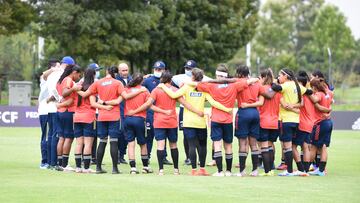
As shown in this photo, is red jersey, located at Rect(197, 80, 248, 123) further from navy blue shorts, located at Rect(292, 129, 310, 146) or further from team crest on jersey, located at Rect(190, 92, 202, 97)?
navy blue shorts, located at Rect(292, 129, 310, 146)

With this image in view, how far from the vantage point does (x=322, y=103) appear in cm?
1878

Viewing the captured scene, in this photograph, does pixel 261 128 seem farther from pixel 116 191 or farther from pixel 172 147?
pixel 116 191

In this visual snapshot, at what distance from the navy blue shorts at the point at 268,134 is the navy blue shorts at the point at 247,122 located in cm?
24

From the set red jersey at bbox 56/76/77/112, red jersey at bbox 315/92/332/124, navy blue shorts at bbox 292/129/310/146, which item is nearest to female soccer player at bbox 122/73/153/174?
red jersey at bbox 56/76/77/112

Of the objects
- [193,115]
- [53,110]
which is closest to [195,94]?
[193,115]

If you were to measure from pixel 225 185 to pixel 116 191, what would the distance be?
2.07 meters

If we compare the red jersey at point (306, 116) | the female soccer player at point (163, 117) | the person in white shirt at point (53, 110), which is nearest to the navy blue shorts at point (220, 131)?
the female soccer player at point (163, 117)

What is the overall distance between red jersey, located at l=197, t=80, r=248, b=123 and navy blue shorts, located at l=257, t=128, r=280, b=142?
0.90 m

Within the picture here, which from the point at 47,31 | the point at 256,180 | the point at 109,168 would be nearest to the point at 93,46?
the point at 47,31

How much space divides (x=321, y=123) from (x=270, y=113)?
1391 millimetres

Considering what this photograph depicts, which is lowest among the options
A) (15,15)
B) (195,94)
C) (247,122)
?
(247,122)

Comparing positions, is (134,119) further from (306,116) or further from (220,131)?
(306,116)

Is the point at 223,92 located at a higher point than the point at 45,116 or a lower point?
higher

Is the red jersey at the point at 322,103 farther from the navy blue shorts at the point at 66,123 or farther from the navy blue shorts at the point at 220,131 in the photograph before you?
the navy blue shorts at the point at 66,123
